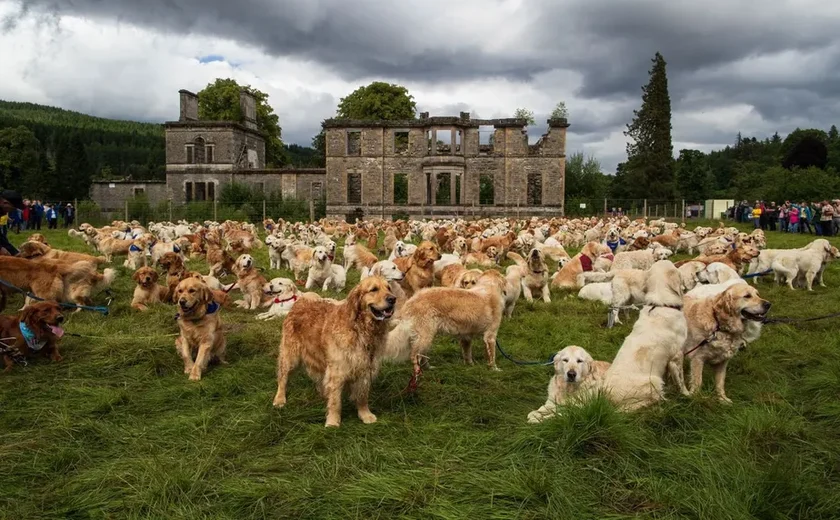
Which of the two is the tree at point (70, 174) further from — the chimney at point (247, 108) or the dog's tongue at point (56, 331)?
the dog's tongue at point (56, 331)

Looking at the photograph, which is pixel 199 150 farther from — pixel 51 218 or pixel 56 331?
pixel 56 331

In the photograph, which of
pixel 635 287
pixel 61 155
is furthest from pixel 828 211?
pixel 61 155

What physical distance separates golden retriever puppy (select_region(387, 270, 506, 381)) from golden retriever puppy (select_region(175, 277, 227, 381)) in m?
2.24

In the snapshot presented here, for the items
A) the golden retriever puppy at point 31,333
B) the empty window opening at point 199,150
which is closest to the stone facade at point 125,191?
the empty window opening at point 199,150

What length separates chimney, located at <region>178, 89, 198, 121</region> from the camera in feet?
173

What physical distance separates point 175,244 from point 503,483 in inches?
611

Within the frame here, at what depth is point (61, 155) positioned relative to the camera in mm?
59656

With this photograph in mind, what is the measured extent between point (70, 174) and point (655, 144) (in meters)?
59.7

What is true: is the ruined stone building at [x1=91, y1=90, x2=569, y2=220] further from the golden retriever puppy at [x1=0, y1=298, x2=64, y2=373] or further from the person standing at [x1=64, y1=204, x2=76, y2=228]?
the golden retriever puppy at [x1=0, y1=298, x2=64, y2=373]

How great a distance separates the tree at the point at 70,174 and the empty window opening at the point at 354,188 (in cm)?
2855

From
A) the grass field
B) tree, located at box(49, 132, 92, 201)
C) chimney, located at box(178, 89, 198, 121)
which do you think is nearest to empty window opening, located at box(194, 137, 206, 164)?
chimney, located at box(178, 89, 198, 121)

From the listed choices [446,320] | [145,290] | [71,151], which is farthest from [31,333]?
[71,151]

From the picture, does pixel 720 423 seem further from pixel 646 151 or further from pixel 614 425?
pixel 646 151

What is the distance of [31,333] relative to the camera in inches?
279
